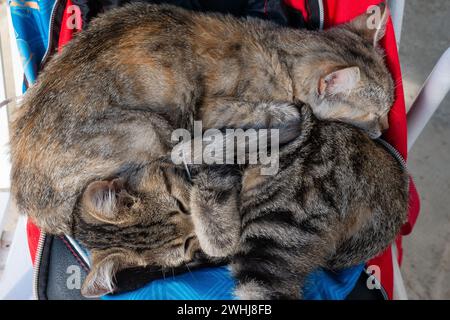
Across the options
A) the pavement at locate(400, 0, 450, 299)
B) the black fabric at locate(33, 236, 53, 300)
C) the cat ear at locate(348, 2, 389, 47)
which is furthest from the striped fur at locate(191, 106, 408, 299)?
the pavement at locate(400, 0, 450, 299)

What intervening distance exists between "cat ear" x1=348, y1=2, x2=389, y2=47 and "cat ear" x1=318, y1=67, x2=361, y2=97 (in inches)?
10.3

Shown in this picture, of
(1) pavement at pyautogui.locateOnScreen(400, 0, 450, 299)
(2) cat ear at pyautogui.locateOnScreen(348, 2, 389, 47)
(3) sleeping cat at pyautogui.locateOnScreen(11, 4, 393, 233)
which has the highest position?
(2) cat ear at pyautogui.locateOnScreen(348, 2, 389, 47)

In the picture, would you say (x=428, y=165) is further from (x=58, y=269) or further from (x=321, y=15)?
(x=58, y=269)

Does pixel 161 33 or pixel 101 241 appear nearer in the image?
pixel 101 241

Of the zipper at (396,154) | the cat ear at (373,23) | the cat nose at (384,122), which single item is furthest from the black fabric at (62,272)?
the cat ear at (373,23)

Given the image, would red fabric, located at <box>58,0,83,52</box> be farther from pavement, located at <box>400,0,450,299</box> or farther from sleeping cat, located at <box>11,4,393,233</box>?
pavement, located at <box>400,0,450,299</box>

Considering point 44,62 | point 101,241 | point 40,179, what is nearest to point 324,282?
point 101,241

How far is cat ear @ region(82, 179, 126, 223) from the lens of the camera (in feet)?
4.85

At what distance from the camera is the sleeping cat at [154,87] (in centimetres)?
166

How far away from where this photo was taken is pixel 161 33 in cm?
180

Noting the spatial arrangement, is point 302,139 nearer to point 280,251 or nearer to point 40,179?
point 280,251

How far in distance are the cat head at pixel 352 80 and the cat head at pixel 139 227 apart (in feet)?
2.18

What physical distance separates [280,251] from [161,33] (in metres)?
0.94

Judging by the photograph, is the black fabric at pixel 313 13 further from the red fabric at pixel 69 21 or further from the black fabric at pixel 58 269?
the black fabric at pixel 58 269
